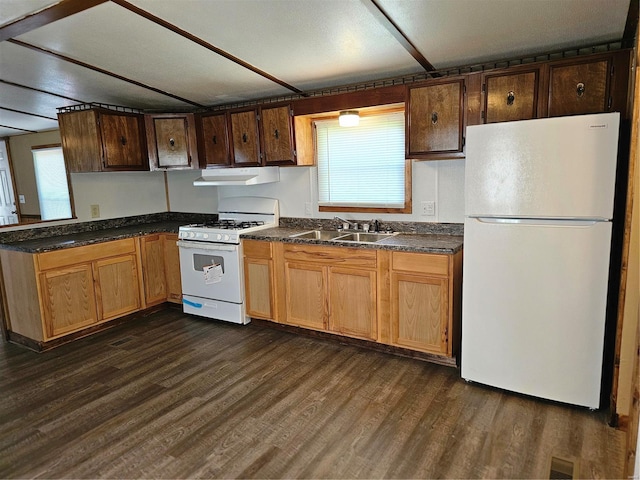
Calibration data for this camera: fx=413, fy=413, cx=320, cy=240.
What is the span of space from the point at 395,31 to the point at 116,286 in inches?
129

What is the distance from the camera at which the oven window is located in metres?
3.81

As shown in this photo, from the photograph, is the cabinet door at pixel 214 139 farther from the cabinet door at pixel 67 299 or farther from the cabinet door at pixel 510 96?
the cabinet door at pixel 510 96

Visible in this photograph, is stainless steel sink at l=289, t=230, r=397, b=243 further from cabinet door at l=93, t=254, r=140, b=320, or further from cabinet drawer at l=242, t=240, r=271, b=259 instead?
cabinet door at l=93, t=254, r=140, b=320

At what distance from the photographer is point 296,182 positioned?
162 inches

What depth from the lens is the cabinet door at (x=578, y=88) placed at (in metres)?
2.40

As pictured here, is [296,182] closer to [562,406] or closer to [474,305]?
[474,305]

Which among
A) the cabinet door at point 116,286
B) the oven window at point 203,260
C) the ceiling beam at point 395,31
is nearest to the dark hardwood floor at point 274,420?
the cabinet door at point 116,286

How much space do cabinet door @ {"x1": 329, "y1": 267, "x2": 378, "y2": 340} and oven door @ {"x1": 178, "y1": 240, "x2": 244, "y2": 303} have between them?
95cm

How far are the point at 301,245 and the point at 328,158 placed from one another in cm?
97

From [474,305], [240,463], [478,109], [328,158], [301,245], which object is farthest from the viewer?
[328,158]

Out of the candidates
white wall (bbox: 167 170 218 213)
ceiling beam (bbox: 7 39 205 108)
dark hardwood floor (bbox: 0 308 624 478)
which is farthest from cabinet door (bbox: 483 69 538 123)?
white wall (bbox: 167 170 218 213)

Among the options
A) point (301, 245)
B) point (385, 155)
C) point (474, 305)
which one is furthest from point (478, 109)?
point (301, 245)

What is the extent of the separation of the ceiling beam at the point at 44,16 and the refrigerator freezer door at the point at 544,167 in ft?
7.20

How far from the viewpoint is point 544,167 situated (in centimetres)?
225
